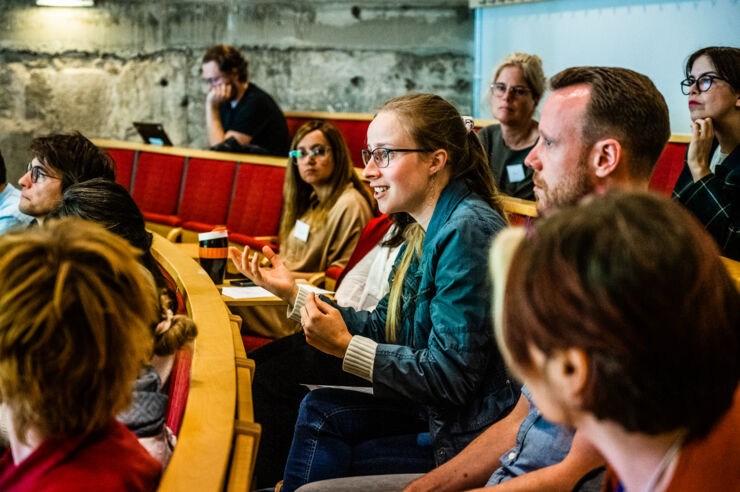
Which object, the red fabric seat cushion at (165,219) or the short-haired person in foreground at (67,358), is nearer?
the short-haired person in foreground at (67,358)

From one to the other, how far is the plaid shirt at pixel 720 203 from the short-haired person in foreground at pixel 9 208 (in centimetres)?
267

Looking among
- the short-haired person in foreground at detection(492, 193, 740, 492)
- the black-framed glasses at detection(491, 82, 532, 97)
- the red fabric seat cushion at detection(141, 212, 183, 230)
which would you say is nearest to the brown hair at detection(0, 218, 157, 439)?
the short-haired person in foreground at detection(492, 193, 740, 492)

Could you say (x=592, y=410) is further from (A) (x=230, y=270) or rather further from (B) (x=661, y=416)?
(A) (x=230, y=270)

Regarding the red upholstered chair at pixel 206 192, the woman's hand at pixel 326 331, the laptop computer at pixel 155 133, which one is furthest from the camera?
the laptop computer at pixel 155 133

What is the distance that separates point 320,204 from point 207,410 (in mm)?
2654

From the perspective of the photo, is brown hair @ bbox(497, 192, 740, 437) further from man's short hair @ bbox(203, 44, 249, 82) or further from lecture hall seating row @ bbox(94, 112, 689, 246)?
man's short hair @ bbox(203, 44, 249, 82)

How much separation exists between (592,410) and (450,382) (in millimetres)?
808

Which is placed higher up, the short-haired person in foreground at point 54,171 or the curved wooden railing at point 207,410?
the short-haired person in foreground at point 54,171

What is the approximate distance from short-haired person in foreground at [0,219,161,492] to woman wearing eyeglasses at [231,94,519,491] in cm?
69

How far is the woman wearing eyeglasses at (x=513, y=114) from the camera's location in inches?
150

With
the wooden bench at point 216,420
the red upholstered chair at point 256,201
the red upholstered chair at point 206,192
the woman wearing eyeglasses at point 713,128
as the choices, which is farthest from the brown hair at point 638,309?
the red upholstered chair at point 206,192

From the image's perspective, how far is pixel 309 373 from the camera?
2.36 metres

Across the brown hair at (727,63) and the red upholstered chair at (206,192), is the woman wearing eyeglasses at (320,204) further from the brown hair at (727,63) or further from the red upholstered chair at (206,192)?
the brown hair at (727,63)

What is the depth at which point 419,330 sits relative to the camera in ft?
5.61
